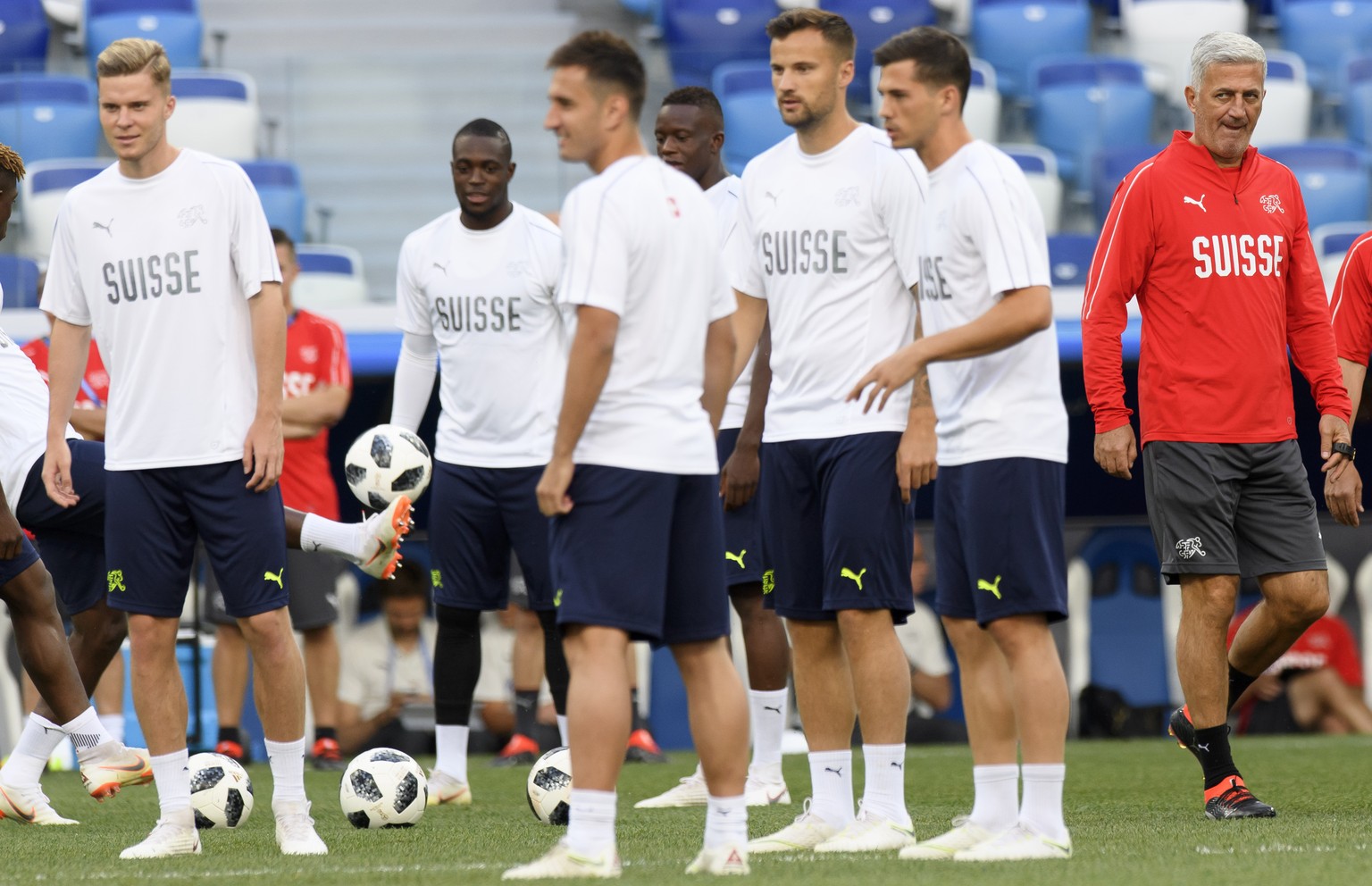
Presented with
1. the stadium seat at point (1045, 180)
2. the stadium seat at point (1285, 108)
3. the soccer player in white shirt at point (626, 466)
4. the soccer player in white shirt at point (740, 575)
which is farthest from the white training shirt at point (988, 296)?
the stadium seat at point (1285, 108)

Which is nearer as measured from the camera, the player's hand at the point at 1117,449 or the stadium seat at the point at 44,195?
the player's hand at the point at 1117,449

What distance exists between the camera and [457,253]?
6570 millimetres

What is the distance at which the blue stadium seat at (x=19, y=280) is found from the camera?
32.9 feet

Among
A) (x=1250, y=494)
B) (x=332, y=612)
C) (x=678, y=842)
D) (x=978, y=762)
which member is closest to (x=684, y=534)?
(x=978, y=762)

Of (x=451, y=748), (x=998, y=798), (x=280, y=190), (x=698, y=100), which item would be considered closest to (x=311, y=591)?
(x=451, y=748)

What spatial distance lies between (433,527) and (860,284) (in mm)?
2241

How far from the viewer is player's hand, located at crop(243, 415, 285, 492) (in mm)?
4969

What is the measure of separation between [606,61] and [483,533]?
2.72 metres

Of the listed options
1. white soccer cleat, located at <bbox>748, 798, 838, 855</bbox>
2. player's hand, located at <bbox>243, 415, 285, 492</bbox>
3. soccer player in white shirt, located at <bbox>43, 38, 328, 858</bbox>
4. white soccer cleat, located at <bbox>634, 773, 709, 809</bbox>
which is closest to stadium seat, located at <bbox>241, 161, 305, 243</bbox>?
white soccer cleat, located at <bbox>634, 773, 709, 809</bbox>

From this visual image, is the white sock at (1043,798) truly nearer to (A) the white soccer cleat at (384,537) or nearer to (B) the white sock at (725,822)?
(B) the white sock at (725,822)

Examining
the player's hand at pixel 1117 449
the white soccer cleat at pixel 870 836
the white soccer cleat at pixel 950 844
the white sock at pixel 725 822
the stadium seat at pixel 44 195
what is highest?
the stadium seat at pixel 44 195

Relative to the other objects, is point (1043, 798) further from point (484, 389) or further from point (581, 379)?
point (484, 389)

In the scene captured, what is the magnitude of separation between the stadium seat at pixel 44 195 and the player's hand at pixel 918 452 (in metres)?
6.80

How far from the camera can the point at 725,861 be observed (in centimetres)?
421
